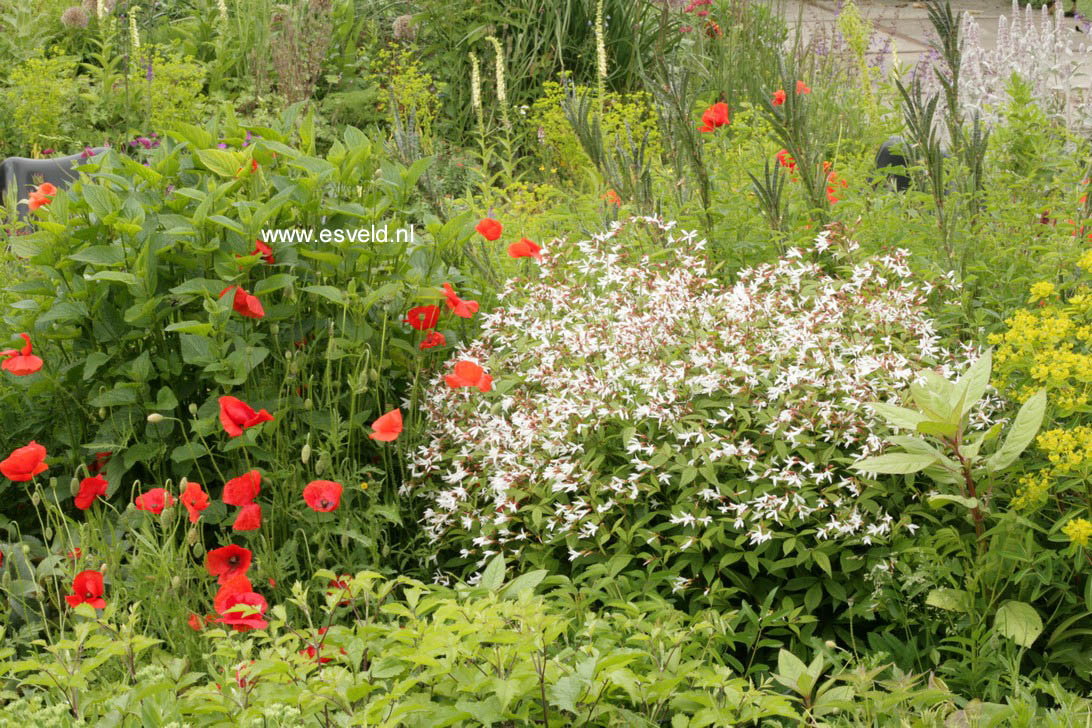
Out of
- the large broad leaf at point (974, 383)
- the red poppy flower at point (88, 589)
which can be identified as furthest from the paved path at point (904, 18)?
the red poppy flower at point (88, 589)

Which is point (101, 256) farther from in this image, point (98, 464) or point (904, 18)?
point (904, 18)

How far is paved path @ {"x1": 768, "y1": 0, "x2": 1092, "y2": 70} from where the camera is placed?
1009cm

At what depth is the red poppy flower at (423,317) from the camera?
3.20 meters

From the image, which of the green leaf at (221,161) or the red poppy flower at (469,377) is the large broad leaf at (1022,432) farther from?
the green leaf at (221,161)

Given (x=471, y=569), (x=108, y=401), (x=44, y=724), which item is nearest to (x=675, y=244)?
(x=471, y=569)

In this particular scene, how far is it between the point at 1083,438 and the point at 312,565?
1.90 meters

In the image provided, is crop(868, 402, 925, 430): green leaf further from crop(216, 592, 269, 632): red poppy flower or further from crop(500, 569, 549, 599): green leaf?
crop(216, 592, 269, 632): red poppy flower

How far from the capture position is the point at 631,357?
293cm

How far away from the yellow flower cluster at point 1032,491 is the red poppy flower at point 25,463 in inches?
90.4

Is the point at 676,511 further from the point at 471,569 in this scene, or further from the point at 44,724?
the point at 44,724

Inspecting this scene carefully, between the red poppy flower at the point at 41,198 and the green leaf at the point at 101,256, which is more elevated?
the red poppy flower at the point at 41,198

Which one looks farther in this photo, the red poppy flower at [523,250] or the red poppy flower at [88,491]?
the red poppy flower at [523,250]

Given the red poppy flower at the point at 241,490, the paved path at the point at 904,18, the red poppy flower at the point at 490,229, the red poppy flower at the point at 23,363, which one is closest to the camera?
the red poppy flower at the point at 241,490

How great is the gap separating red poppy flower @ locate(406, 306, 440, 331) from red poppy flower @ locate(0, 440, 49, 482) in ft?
3.40
